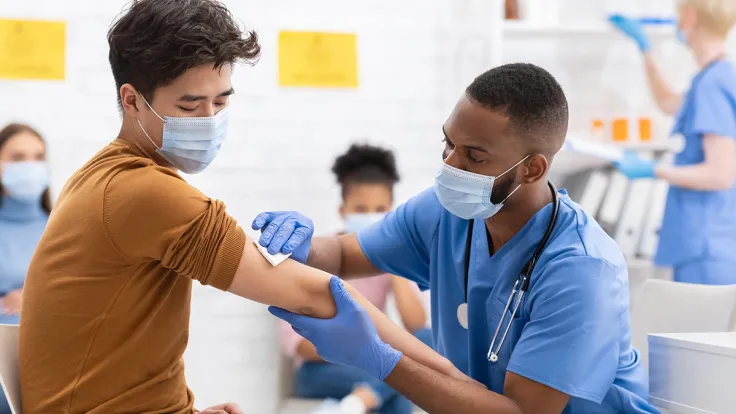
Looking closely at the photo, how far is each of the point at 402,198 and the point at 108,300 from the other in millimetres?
2085

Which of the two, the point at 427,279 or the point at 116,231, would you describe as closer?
the point at 116,231

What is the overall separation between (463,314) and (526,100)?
0.50m

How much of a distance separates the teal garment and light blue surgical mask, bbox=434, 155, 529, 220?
186 centimetres

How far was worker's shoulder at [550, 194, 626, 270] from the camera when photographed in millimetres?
1557

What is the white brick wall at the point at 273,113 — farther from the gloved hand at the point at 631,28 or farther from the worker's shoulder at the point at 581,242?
the worker's shoulder at the point at 581,242

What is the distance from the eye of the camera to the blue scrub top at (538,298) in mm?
1502

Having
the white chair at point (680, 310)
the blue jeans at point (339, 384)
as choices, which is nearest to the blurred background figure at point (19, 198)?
the blue jeans at point (339, 384)

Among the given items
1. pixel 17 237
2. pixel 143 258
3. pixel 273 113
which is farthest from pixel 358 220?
pixel 143 258

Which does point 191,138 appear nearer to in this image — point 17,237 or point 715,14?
point 17,237

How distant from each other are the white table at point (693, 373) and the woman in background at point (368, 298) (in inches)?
47.7

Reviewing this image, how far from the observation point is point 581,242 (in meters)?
1.59

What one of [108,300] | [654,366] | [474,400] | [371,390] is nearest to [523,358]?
[474,400]

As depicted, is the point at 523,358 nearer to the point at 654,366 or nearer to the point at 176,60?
the point at 654,366

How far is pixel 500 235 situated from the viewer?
1.77 m
